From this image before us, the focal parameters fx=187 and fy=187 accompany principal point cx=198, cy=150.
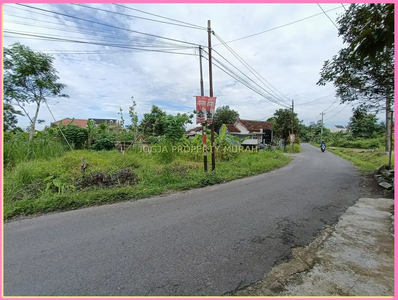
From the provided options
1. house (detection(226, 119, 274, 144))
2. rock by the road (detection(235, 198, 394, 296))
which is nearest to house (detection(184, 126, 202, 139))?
house (detection(226, 119, 274, 144))

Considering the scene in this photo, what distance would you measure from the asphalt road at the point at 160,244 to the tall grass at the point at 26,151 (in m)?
5.22

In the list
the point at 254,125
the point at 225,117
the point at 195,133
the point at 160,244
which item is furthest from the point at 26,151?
the point at 225,117

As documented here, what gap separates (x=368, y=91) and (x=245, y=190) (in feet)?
20.6

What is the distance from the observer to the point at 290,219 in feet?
11.9

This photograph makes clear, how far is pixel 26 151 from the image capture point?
7.82 meters

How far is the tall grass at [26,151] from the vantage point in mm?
7244

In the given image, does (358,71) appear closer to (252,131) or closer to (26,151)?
(26,151)

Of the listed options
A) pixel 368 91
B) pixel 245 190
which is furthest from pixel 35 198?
pixel 368 91

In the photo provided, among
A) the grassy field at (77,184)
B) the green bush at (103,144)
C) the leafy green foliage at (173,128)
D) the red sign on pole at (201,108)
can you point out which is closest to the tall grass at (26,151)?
the grassy field at (77,184)

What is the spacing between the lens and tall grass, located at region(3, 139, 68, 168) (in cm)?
724

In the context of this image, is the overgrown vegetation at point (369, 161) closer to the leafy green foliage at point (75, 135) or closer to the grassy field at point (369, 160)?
the grassy field at point (369, 160)

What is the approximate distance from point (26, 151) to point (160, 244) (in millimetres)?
8455

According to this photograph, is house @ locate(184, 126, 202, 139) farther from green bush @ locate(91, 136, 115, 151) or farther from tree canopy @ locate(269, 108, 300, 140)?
tree canopy @ locate(269, 108, 300, 140)

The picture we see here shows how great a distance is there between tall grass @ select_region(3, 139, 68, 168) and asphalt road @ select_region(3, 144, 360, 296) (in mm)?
5218
